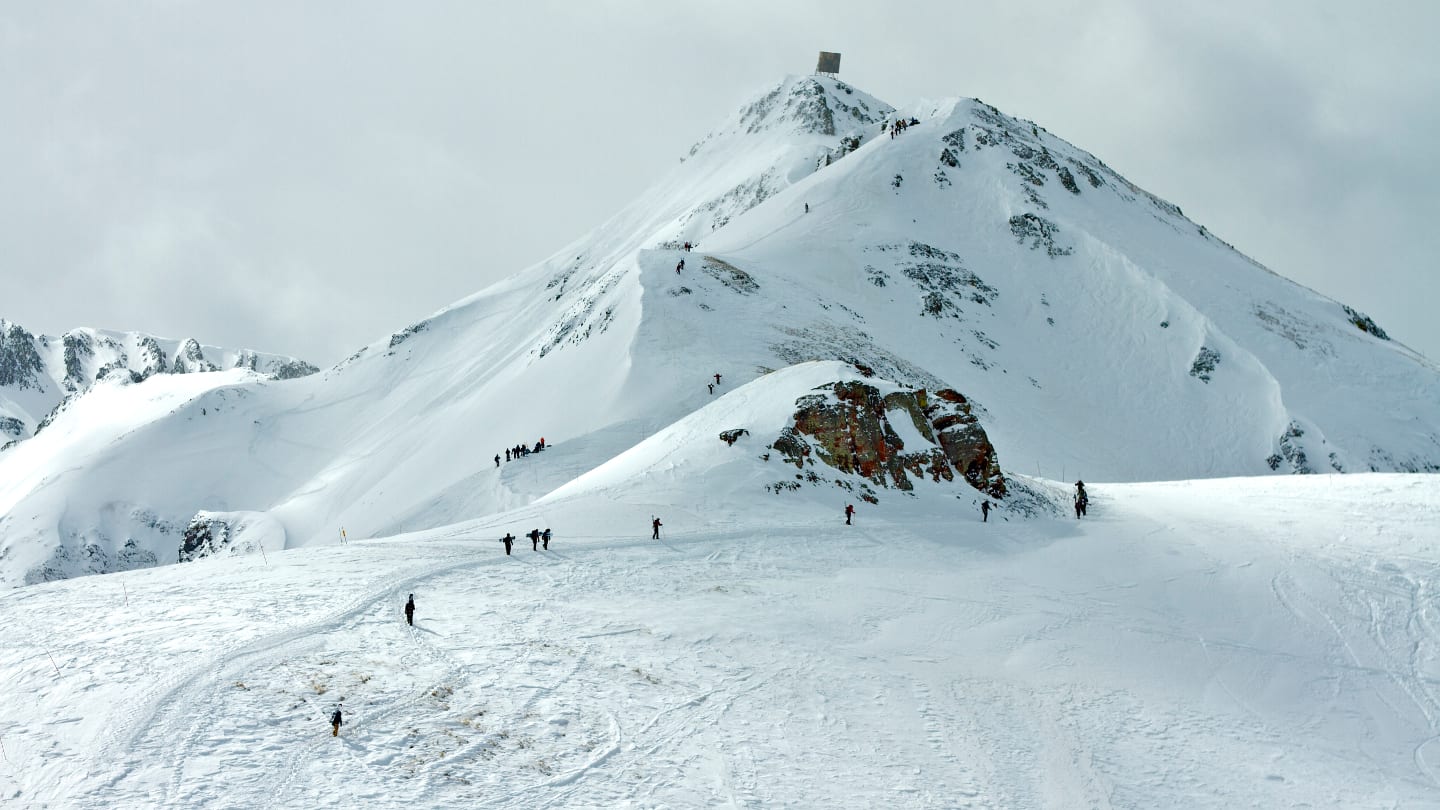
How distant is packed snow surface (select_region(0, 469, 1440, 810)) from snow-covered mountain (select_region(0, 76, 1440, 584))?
8.01m

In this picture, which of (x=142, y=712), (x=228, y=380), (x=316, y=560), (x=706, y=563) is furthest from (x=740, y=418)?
(x=228, y=380)

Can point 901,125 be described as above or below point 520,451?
above

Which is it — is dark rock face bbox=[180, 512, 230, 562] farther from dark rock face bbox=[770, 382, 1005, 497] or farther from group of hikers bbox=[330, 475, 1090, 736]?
dark rock face bbox=[770, 382, 1005, 497]

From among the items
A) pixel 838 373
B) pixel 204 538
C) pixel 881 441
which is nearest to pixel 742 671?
pixel 881 441

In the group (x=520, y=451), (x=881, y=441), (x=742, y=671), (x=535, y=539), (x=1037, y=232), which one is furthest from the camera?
(x=1037, y=232)

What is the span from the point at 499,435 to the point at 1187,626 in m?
39.8

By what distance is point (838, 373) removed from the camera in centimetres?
3481

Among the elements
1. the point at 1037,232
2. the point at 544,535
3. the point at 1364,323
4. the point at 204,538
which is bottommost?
the point at 204,538

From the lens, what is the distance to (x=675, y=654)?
1773cm

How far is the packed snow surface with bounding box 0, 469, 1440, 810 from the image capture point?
41.8 feet

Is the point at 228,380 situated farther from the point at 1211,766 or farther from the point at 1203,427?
the point at 1211,766

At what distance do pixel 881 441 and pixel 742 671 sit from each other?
56.8 ft

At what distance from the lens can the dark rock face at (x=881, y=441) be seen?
32125mm

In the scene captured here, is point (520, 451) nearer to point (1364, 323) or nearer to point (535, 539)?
point (535, 539)
